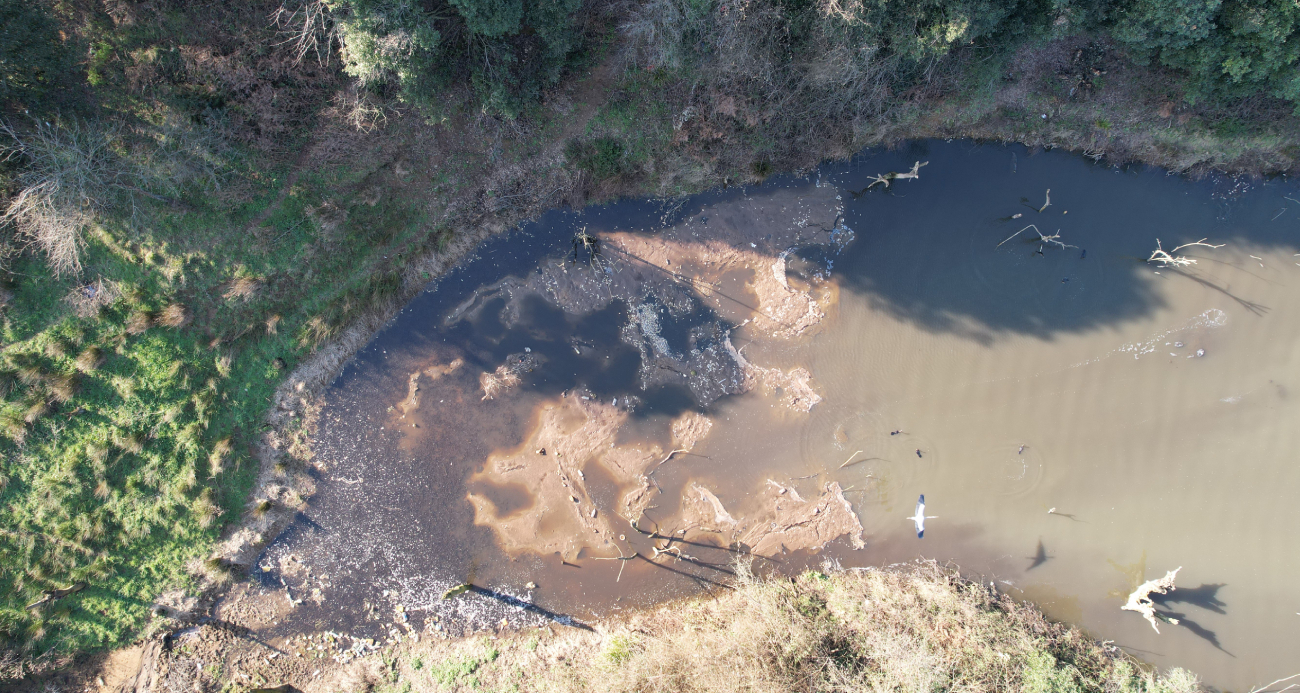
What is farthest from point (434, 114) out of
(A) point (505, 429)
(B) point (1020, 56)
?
(B) point (1020, 56)

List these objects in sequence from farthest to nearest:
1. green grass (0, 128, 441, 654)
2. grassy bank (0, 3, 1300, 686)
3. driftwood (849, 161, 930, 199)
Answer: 1. driftwood (849, 161, 930, 199)
2. green grass (0, 128, 441, 654)
3. grassy bank (0, 3, 1300, 686)

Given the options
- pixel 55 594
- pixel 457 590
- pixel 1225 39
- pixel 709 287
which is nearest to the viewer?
pixel 1225 39

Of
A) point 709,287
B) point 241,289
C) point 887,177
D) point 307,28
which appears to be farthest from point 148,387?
→ point 887,177

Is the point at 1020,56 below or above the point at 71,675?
above

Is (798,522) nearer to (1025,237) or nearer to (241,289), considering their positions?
(1025,237)

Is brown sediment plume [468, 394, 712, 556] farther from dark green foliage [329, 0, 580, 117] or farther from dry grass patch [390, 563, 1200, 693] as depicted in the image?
dark green foliage [329, 0, 580, 117]

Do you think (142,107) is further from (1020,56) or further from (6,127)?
(1020,56)

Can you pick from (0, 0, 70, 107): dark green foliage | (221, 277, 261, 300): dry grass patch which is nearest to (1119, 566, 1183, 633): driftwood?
(221, 277, 261, 300): dry grass patch
